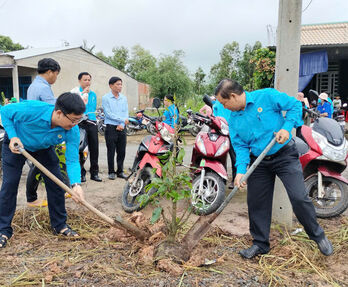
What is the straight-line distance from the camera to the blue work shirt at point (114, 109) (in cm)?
561

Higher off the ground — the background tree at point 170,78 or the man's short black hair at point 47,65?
the background tree at point 170,78

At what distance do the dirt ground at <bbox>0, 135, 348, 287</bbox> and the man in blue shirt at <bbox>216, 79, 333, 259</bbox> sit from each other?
0.21m

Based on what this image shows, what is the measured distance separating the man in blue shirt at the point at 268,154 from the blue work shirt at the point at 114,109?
3.03 m

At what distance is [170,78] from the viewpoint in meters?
27.1

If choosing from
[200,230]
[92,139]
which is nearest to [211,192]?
[200,230]

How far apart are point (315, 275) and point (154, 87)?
2601 cm

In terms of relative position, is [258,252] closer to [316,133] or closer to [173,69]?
[316,133]

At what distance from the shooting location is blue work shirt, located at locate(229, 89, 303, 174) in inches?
109

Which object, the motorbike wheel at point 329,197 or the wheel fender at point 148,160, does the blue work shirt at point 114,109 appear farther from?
the motorbike wheel at point 329,197

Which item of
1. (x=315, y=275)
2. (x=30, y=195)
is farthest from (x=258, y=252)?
(x=30, y=195)

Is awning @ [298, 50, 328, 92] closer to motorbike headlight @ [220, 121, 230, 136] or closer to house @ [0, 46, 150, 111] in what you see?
motorbike headlight @ [220, 121, 230, 136]

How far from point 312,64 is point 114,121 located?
907cm

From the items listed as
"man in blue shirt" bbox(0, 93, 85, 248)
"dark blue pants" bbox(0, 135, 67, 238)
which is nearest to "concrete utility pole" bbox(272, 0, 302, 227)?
"man in blue shirt" bbox(0, 93, 85, 248)

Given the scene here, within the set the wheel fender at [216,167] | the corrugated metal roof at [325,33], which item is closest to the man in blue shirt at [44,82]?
the wheel fender at [216,167]
